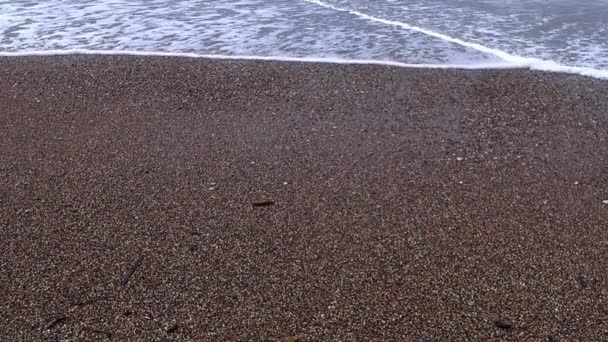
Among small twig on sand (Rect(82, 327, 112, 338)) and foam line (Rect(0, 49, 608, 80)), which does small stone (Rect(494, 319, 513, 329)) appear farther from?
foam line (Rect(0, 49, 608, 80))

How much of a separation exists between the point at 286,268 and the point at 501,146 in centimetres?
212

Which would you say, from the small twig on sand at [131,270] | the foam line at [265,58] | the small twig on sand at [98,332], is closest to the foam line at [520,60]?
the foam line at [265,58]

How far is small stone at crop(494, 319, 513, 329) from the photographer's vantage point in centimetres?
271

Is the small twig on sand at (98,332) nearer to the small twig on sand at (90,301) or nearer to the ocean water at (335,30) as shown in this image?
the small twig on sand at (90,301)

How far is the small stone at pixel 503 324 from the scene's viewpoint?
2.71 meters

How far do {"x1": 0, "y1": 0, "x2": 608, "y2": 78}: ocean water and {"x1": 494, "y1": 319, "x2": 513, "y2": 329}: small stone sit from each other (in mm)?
4144

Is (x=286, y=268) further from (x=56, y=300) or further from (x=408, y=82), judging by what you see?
(x=408, y=82)

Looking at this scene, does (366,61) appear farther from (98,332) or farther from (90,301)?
(98,332)

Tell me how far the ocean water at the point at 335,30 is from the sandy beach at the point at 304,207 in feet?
3.39

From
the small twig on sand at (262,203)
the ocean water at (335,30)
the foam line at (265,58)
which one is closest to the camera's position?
the small twig on sand at (262,203)

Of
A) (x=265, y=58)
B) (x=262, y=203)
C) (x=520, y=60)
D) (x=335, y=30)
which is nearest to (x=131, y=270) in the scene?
(x=262, y=203)

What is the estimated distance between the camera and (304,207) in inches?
148

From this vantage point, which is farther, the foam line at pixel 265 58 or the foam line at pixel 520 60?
the foam line at pixel 265 58

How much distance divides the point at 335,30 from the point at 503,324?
19.4 feet
